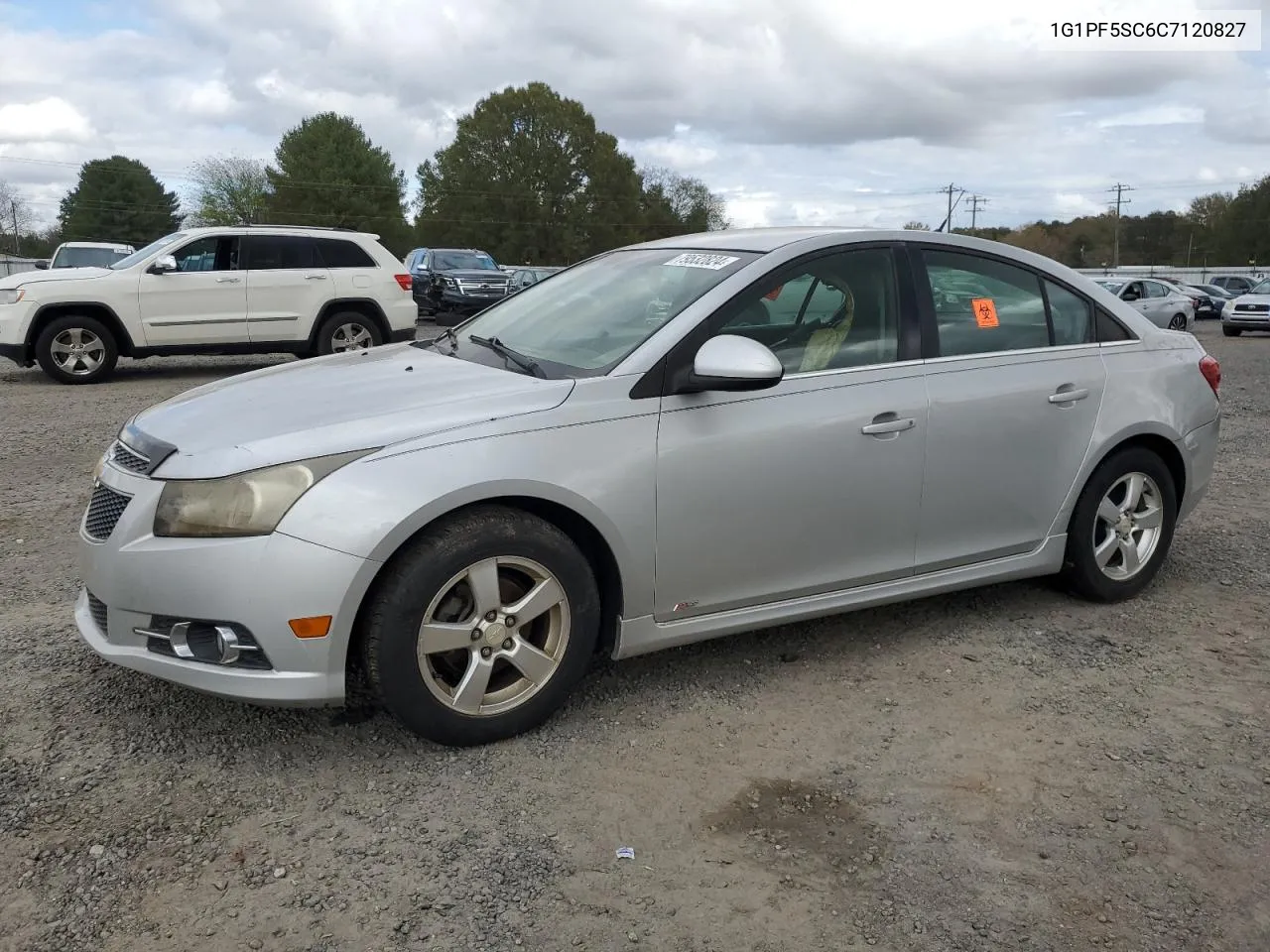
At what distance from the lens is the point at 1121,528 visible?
4480 mm

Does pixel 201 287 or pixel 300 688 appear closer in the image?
pixel 300 688

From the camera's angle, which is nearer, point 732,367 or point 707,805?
point 707,805

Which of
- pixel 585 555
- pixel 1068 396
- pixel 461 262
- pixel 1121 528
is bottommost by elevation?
pixel 1121 528

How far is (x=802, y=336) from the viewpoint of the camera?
12.1 ft

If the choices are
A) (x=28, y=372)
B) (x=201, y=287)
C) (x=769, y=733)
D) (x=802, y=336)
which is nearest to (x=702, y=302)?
(x=802, y=336)

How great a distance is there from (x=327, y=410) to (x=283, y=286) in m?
9.72

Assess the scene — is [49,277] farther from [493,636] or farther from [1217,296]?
[1217,296]

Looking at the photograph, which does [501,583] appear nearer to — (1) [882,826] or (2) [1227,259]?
(1) [882,826]

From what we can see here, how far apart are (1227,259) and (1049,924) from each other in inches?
3668

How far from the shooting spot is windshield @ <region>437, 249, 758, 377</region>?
11.7 feet

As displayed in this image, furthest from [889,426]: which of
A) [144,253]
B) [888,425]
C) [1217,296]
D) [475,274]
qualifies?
[1217,296]

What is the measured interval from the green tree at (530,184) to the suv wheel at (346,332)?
181 feet

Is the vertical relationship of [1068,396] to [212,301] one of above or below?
below

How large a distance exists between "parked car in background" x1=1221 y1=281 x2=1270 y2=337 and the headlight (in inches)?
1113
